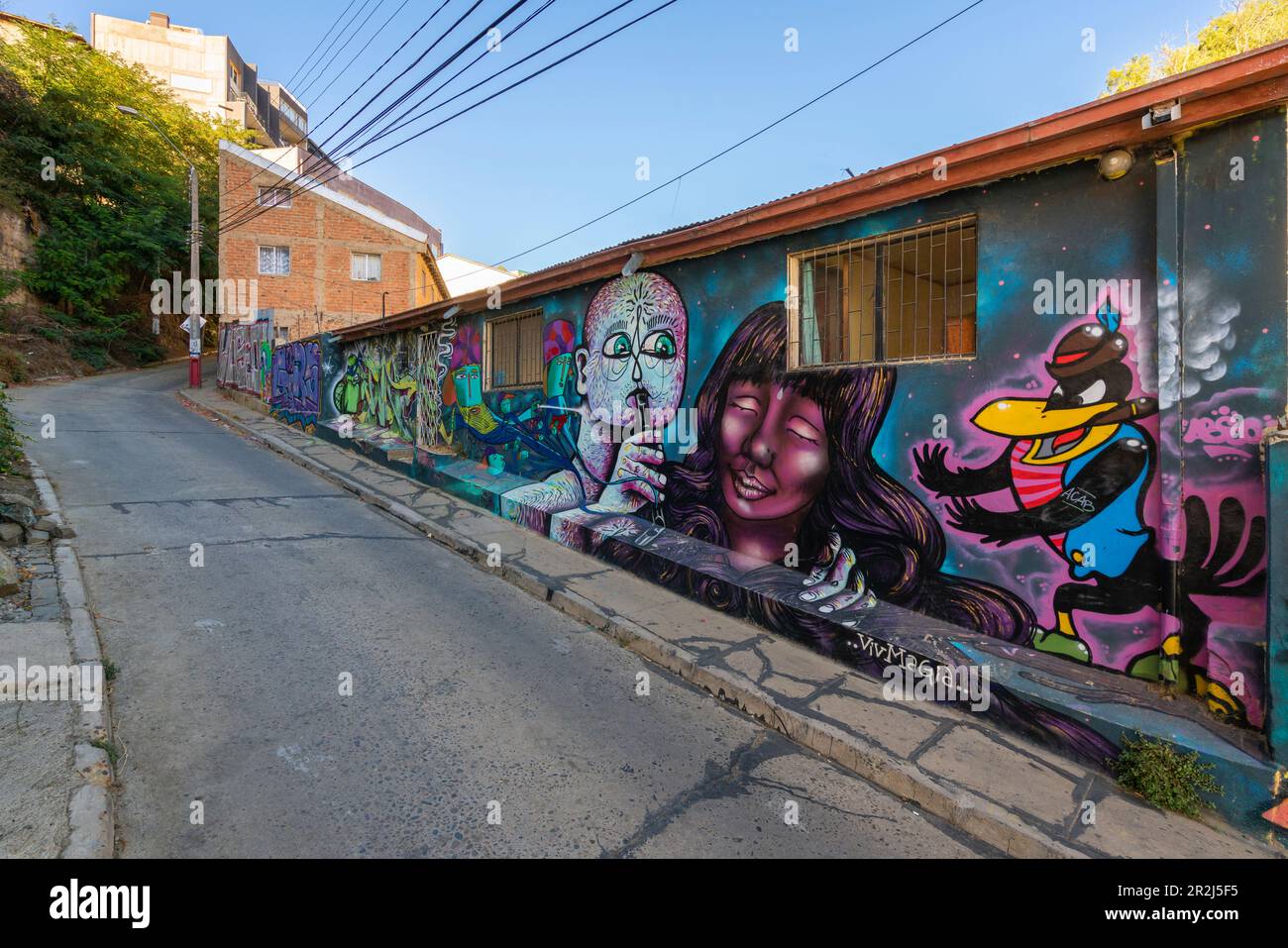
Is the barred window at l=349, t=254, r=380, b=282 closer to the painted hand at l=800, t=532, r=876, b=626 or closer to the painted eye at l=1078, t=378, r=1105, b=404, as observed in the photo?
the painted hand at l=800, t=532, r=876, b=626

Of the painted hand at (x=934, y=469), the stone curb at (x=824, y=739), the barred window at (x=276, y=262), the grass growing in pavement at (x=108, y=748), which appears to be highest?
the barred window at (x=276, y=262)

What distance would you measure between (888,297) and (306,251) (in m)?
26.6

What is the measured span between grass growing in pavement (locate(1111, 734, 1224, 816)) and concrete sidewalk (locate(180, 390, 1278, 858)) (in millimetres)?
79

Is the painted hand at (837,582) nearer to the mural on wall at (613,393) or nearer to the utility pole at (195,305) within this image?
the mural on wall at (613,393)

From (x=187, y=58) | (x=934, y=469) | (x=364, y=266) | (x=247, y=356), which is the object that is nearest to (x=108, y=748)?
(x=934, y=469)

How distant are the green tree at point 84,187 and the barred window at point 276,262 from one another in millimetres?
4082

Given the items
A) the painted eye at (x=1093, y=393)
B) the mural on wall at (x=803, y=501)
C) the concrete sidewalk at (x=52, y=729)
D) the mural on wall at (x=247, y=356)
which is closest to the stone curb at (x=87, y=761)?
the concrete sidewalk at (x=52, y=729)

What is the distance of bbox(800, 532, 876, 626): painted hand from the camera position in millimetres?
A: 5395

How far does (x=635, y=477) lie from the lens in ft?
25.4

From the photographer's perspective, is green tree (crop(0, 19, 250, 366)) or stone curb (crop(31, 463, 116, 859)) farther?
green tree (crop(0, 19, 250, 366))

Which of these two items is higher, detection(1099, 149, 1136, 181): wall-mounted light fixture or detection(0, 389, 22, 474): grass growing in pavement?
detection(1099, 149, 1136, 181): wall-mounted light fixture

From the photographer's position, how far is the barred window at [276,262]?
25453 mm

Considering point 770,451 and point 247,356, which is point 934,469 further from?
point 247,356

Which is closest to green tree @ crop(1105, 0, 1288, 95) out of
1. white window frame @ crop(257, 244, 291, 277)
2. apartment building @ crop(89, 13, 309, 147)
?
white window frame @ crop(257, 244, 291, 277)
